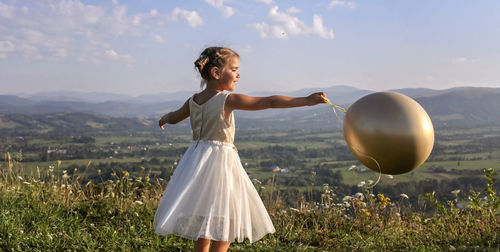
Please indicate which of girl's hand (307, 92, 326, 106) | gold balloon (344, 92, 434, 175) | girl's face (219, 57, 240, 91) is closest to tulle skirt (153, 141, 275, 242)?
girl's face (219, 57, 240, 91)

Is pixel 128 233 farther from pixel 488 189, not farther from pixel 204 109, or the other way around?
pixel 488 189

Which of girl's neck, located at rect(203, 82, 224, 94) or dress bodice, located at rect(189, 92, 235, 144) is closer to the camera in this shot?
dress bodice, located at rect(189, 92, 235, 144)

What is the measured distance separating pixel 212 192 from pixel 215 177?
115 mm

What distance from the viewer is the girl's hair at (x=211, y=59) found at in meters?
2.97

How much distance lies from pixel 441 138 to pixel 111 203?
283 ft

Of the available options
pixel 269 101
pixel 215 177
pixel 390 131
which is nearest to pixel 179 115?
pixel 215 177

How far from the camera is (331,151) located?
6731 cm

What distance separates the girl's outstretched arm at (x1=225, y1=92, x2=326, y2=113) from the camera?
255 cm

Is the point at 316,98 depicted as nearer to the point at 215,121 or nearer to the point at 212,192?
the point at 215,121

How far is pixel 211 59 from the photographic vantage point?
2979mm

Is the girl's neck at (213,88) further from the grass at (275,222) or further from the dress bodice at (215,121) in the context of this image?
the grass at (275,222)

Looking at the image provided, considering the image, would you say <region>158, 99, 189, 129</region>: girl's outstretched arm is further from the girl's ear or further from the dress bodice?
the girl's ear

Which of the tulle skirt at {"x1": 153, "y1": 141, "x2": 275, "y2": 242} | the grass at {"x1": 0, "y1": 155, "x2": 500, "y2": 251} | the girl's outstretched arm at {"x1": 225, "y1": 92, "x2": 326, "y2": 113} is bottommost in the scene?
the grass at {"x1": 0, "y1": 155, "x2": 500, "y2": 251}

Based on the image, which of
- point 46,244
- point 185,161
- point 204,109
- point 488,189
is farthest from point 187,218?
point 488,189
